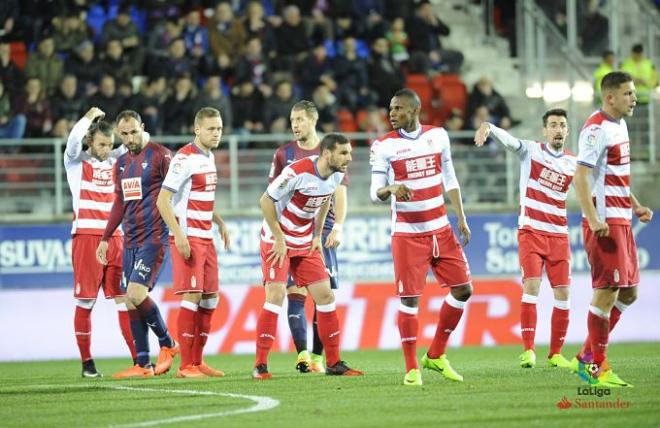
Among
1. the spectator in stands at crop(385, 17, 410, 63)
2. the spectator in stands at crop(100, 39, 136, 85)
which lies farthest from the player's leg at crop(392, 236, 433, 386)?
the spectator in stands at crop(385, 17, 410, 63)

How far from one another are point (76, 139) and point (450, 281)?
4072mm

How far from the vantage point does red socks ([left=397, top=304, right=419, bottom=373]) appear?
32.5 ft

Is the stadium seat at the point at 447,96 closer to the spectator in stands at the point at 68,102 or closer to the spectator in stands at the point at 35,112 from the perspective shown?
the spectator in stands at the point at 68,102

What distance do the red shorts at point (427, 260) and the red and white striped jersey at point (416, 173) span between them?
0.07m

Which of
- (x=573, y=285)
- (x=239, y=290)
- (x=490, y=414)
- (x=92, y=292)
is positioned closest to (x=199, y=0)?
(x=239, y=290)

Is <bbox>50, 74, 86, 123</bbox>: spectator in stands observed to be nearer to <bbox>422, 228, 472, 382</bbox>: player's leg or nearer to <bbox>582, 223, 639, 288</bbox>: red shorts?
<bbox>422, 228, 472, 382</bbox>: player's leg

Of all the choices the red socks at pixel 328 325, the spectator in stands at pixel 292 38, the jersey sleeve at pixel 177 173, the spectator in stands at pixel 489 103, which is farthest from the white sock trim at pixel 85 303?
the spectator in stands at pixel 489 103

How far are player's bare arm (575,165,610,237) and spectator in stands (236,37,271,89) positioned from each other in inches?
453

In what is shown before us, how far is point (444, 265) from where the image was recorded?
399 inches

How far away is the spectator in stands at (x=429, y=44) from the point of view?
71.7 feet

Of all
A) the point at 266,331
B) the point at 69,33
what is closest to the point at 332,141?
the point at 266,331

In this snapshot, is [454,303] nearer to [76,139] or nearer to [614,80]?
[614,80]

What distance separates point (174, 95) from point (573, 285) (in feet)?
22.0

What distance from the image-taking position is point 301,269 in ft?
35.7
